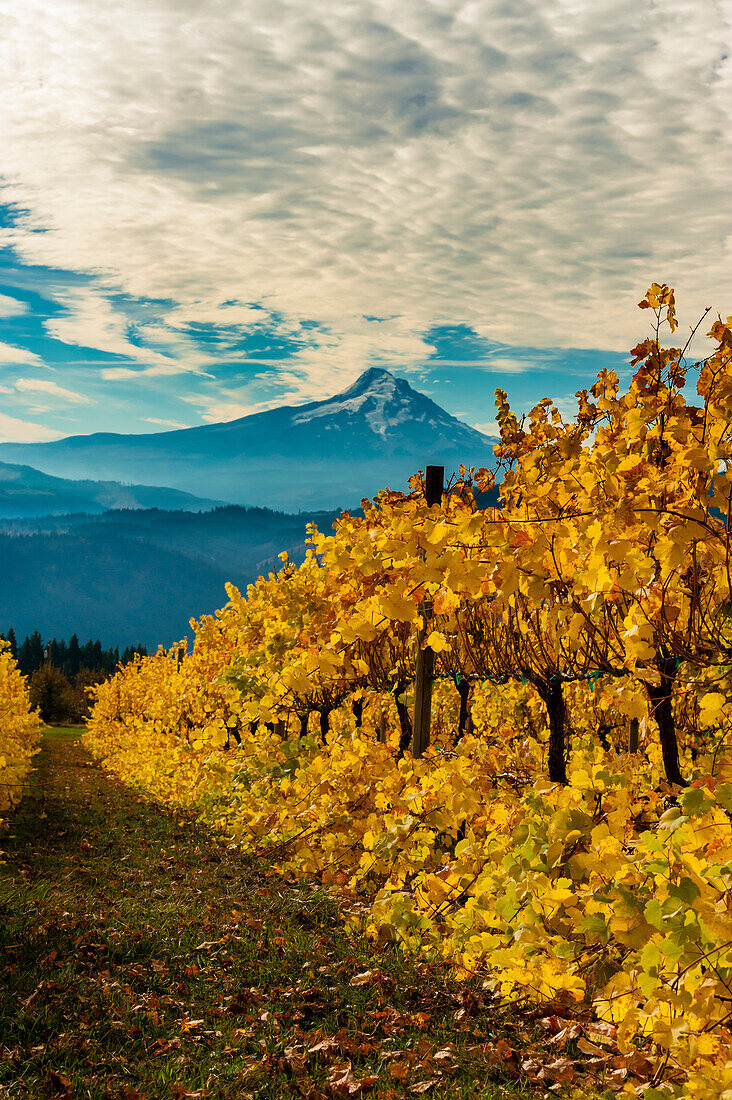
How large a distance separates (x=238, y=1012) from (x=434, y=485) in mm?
4573

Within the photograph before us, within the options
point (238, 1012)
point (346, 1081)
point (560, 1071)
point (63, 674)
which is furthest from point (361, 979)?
point (63, 674)

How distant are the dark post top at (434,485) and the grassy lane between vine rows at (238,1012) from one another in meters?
4.03

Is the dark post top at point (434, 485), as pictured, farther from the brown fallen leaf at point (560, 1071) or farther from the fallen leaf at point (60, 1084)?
the fallen leaf at point (60, 1084)

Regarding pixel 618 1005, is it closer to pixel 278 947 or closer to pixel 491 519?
pixel 491 519

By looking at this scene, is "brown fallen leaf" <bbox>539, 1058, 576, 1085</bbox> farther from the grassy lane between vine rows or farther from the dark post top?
the dark post top

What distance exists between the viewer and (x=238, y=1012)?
5258mm

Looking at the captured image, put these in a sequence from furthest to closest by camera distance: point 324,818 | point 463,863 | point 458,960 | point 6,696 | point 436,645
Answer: point 6,696, point 324,818, point 458,960, point 463,863, point 436,645

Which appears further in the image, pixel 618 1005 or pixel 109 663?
pixel 109 663

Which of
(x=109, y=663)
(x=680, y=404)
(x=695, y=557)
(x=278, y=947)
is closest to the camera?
(x=695, y=557)

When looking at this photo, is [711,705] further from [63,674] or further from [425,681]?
[63,674]

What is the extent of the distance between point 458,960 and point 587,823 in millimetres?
1947

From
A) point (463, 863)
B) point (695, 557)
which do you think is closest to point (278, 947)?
point (463, 863)

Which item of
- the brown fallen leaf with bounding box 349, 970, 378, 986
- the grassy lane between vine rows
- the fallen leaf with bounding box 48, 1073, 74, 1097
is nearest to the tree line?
the grassy lane between vine rows

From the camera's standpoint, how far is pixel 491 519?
3.38 m
